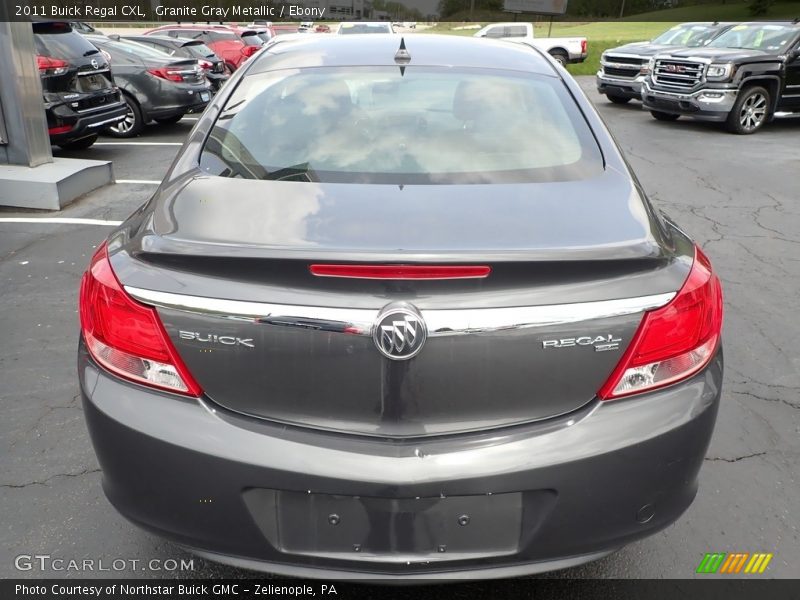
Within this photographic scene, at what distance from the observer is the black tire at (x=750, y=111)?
11359 mm

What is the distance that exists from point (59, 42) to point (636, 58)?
10.9 m

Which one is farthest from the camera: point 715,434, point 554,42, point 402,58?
point 554,42

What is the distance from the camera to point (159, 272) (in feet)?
5.57

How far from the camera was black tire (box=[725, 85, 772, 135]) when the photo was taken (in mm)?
11359

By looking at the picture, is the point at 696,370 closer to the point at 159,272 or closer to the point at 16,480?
the point at 159,272

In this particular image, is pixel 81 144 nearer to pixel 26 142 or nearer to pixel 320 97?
pixel 26 142

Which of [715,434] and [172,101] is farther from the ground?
[715,434]

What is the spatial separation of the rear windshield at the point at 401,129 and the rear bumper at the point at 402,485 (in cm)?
78

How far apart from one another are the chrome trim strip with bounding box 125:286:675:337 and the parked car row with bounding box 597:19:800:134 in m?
11.2

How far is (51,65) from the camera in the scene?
25.7 ft

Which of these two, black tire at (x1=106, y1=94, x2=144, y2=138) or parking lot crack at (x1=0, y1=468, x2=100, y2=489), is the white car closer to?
black tire at (x1=106, y1=94, x2=144, y2=138)

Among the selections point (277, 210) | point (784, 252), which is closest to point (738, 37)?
point (784, 252)

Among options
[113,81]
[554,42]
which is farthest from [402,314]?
[554,42]

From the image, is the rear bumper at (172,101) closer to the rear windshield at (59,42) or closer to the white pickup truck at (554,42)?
the rear windshield at (59,42)
